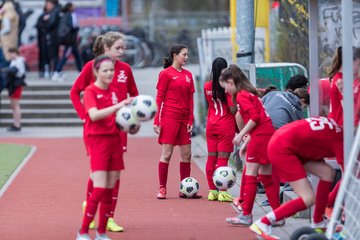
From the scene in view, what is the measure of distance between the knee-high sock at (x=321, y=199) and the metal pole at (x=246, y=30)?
4.97m

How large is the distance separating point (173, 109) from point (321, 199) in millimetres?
3423

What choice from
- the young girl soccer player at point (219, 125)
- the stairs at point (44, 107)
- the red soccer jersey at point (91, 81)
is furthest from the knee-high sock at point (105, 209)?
the stairs at point (44, 107)

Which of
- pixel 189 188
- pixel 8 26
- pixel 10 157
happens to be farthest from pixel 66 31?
pixel 189 188

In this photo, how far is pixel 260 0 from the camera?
17234 millimetres

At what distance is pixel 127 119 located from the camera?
9445 millimetres

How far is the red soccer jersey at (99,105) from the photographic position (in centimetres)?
964

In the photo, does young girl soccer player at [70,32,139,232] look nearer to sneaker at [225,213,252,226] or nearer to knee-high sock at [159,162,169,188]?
sneaker at [225,213,252,226]

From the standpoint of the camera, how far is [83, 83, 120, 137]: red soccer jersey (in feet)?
31.6

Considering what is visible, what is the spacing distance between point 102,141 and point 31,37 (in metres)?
22.4

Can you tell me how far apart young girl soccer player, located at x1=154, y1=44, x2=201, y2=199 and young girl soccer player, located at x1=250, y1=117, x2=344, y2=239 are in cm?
346

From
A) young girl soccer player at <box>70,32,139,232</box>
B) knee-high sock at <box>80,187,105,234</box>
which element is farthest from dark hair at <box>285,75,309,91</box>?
knee-high sock at <box>80,187,105,234</box>

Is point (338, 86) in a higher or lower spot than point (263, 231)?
higher

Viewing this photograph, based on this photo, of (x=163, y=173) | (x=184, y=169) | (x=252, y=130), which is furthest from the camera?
(x=184, y=169)

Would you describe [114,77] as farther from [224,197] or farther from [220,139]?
[224,197]
